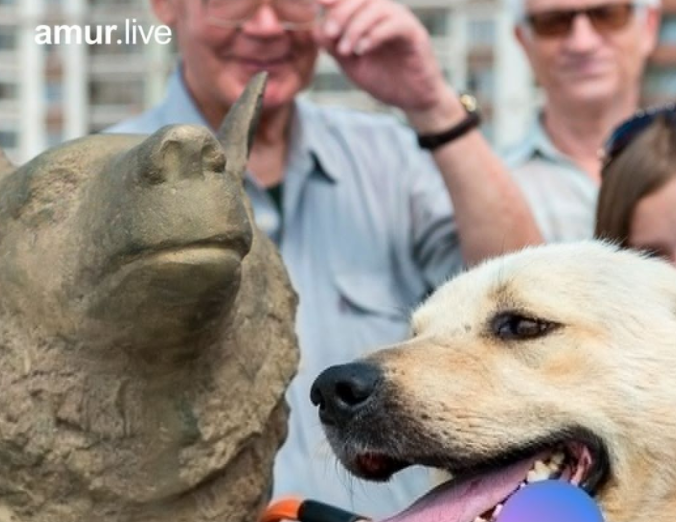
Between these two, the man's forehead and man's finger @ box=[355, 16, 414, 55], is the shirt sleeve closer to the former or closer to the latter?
man's finger @ box=[355, 16, 414, 55]

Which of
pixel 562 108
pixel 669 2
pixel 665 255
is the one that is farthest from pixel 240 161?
pixel 669 2

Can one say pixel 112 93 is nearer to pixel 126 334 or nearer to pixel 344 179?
pixel 344 179

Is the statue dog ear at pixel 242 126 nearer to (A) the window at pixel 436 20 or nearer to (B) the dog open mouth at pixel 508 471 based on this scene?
(B) the dog open mouth at pixel 508 471

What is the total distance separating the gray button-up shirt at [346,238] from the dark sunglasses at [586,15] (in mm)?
598

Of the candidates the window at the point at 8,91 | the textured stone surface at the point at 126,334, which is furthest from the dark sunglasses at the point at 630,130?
the window at the point at 8,91

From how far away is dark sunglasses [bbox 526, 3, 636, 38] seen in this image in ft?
11.4

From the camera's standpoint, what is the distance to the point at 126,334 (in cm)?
158

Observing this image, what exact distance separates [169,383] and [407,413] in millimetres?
501

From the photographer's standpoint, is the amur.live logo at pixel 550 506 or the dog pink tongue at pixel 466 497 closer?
the amur.live logo at pixel 550 506

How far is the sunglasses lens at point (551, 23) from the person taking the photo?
11.4 ft

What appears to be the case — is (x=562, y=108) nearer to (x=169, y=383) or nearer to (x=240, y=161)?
(x=240, y=161)

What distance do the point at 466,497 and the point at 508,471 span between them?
0.08 meters

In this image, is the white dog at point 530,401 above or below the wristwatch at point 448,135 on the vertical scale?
below

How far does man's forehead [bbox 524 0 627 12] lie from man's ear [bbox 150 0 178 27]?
2.97ft
